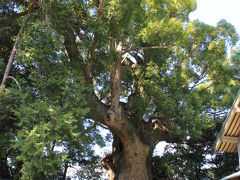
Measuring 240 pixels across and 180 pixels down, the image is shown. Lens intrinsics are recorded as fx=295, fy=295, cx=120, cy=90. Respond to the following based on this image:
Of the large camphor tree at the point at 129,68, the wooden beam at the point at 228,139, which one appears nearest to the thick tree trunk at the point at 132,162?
the large camphor tree at the point at 129,68

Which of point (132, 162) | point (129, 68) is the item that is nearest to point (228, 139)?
point (132, 162)

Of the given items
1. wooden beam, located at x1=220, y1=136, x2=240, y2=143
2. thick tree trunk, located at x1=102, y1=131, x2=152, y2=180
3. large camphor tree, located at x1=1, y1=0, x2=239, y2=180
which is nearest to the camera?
wooden beam, located at x1=220, y1=136, x2=240, y2=143

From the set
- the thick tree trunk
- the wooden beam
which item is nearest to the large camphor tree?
the thick tree trunk

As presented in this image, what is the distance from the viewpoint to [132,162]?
33.3 feet

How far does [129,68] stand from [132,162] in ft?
11.6

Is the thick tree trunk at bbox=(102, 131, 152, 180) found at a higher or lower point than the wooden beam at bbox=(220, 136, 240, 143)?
higher

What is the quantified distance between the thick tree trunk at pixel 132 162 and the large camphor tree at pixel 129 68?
3cm

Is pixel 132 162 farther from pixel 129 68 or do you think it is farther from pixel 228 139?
pixel 228 139

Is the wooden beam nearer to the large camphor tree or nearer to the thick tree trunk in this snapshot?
the large camphor tree

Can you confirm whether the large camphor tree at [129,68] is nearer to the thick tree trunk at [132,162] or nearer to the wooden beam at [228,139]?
the thick tree trunk at [132,162]

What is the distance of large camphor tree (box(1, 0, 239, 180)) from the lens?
6271mm

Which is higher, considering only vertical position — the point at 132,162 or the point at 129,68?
the point at 129,68

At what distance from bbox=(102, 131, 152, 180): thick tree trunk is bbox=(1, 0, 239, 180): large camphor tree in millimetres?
34

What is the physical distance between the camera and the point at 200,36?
10.3m
